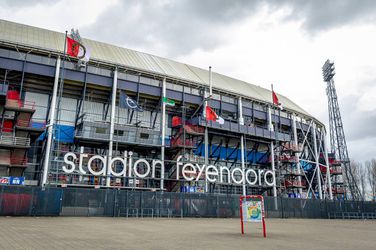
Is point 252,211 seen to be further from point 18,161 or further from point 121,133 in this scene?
point 18,161

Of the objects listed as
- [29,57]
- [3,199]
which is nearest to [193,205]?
[3,199]

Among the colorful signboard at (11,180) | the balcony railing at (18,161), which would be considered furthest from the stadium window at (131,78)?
the colorful signboard at (11,180)

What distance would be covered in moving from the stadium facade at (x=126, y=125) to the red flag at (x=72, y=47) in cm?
291

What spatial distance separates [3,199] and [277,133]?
46.4 m

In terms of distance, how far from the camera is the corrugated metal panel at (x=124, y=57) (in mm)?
44688

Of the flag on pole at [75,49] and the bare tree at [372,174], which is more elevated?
the flag on pole at [75,49]

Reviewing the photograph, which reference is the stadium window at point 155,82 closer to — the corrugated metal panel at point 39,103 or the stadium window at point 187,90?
the stadium window at point 187,90

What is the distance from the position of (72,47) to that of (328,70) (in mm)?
65005

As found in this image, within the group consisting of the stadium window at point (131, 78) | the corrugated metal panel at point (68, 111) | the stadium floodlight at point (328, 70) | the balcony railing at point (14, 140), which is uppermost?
the stadium floodlight at point (328, 70)

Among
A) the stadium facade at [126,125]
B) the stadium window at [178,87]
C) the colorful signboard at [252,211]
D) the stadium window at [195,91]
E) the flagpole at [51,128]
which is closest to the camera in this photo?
the colorful signboard at [252,211]

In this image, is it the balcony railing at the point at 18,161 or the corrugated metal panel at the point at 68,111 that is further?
the corrugated metal panel at the point at 68,111

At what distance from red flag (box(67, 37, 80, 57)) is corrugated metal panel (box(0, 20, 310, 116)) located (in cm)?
757

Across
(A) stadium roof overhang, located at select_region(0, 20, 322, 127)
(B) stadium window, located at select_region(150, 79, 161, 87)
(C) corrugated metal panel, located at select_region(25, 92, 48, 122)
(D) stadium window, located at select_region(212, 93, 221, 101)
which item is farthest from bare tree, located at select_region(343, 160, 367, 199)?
(C) corrugated metal panel, located at select_region(25, 92, 48, 122)

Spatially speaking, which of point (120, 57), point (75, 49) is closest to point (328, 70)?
point (120, 57)
